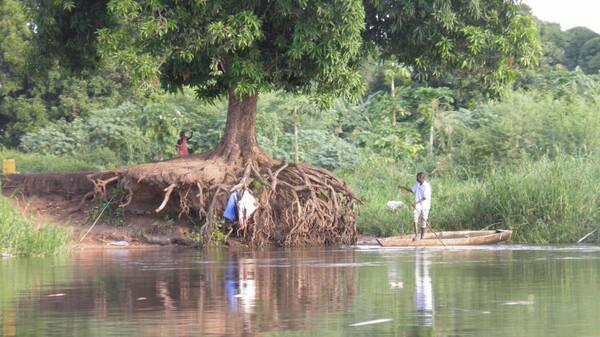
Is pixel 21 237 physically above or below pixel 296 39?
below

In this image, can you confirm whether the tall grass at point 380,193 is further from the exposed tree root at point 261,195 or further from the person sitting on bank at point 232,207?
the person sitting on bank at point 232,207

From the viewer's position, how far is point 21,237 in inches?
805

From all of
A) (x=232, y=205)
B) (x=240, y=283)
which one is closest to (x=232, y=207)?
(x=232, y=205)

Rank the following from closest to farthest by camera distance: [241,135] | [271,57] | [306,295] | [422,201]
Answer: [306,295] < [271,57] < [422,201] < [241,135]

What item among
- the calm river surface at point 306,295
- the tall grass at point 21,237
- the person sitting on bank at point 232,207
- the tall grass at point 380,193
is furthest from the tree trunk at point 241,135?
the tall grass at point 21,237

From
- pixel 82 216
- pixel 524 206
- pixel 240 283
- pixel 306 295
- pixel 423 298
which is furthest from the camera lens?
pixel 82 216

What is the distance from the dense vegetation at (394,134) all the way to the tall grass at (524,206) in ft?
0.11

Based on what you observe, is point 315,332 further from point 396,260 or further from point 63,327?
point 396,260

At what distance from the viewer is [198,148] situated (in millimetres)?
39688

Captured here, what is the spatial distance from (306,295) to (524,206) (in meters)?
13.7

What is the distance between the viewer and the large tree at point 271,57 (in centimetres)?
2353

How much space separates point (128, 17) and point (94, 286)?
32.9 feet

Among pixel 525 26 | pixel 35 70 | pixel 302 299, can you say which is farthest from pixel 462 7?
pixel 302 299

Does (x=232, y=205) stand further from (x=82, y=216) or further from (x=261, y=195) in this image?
(x=82, y=216)
